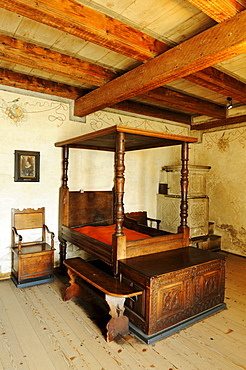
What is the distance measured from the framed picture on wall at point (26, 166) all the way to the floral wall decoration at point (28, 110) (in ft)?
1.66

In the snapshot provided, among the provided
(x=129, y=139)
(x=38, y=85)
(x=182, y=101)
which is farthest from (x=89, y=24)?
(x=182, y=101)

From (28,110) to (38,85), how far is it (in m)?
0.41

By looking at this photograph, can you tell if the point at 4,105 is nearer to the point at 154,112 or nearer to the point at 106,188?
the point at 106,188

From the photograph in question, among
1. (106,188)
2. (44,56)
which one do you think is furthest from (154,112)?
(44,56)

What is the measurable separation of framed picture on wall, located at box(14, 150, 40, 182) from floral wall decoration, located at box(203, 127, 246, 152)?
152 inches

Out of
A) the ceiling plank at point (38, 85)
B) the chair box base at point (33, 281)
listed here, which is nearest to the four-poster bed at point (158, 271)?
the chair box base at point (33, 281)

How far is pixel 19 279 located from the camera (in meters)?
3.58

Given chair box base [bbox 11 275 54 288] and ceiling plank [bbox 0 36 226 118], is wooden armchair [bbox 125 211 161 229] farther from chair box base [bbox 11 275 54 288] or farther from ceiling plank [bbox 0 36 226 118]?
ceiling plank [bbox 0 36 226 118]

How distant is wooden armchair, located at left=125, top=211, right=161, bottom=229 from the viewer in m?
5.34

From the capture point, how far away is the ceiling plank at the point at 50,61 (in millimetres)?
2868

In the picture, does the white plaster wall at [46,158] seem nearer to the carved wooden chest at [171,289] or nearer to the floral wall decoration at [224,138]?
the floral wall decoration at [224,138]

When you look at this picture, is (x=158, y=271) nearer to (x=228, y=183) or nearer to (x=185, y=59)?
(x=185, y=59)

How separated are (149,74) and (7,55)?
1.67 meters

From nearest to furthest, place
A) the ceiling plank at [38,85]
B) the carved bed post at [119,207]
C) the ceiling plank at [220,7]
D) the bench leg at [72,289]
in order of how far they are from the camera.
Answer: the ceiling plank at [220,7]
the carved bed post at [119,207]
the bench leg at [72,289]
the ceiling plank at [38,85]
